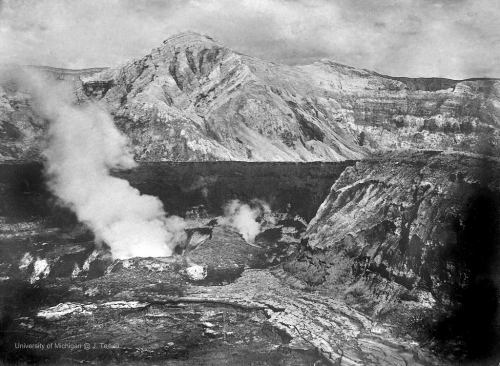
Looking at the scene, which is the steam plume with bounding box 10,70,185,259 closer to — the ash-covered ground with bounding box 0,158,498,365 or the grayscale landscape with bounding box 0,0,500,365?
the grayscale landscape with bounding box 0,0,500,365

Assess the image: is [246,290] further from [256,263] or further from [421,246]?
[421,246]

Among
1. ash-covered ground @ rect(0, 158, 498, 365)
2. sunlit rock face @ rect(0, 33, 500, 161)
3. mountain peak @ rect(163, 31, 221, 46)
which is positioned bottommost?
ash-covered ground @ rect(0, 158, 498, 365)

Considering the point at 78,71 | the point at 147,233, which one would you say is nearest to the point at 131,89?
the point at 78,71

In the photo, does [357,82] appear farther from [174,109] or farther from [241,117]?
[174,109]

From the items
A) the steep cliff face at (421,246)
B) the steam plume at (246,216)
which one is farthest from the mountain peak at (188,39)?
the steep cliff face at (421,246)

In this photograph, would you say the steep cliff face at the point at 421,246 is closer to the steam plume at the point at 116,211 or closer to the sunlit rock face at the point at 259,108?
the steam plume at the point at 116,211

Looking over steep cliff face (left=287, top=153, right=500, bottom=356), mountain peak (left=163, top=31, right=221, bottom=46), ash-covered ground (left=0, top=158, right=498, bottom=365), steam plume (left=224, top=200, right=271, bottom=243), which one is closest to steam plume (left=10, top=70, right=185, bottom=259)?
ash-covered ground (left=0, top=158, right=498, bottom=365)

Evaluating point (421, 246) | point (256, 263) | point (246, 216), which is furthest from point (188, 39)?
point (421, 246)
